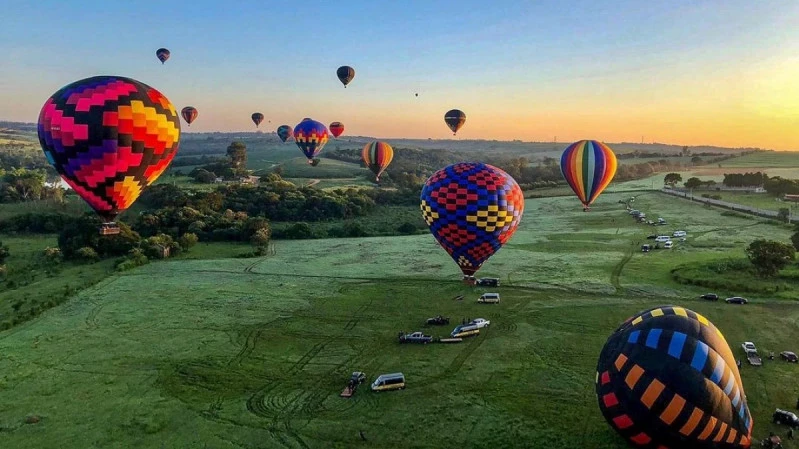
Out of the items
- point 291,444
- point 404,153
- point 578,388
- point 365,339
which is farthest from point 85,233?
point 404,153

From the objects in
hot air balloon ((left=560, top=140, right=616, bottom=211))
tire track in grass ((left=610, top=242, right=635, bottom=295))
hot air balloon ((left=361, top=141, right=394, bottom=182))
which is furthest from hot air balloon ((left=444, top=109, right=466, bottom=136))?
tire track in grass ((left=610, top=242, right=635, bottom=295))

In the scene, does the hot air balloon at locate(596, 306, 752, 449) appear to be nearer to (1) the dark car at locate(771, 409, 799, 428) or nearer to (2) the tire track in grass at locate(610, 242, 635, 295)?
(1) the dark car at locate(771, 409, 799, 428)

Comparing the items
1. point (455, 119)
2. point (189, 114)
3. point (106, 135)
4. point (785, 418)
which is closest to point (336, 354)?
point (106, 135)

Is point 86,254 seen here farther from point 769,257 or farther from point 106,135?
point 769,257

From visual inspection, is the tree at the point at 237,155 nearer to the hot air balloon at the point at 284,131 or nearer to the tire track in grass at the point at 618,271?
the hot air balloon at the point at 284,131

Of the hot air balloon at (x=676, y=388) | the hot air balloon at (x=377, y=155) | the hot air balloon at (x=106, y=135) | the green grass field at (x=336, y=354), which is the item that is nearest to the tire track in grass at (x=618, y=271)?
the green grass field at (x=336, y=354)

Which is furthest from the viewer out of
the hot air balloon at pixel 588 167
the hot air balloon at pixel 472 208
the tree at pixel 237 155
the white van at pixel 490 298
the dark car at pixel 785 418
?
the tree at pixel 237 155
